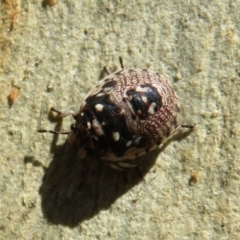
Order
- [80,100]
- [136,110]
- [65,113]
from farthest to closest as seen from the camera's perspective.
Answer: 1. [80,100]
2. [65,113]
3. [136,110]

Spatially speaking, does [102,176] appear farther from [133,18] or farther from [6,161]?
[133,18]

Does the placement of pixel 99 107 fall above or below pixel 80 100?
above

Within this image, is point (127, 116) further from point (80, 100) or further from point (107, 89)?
point (80, 100)

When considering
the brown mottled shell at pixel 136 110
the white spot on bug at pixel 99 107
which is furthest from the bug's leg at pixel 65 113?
the white spot on bug at pixel 99 107

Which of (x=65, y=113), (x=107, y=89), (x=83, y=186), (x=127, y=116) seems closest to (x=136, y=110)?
(x=127, y=116)

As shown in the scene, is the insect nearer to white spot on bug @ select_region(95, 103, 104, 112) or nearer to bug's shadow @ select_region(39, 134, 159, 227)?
white spot on bug @ select_region(95, 103, 104, 112)

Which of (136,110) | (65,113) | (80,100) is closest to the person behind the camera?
(136,110)
